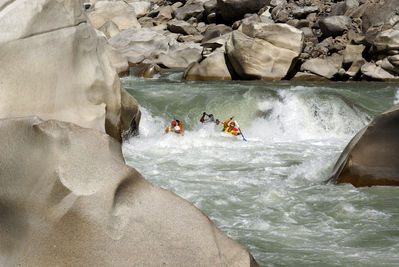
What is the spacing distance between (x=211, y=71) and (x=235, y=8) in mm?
11642

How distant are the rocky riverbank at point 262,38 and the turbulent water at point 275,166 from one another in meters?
1.18

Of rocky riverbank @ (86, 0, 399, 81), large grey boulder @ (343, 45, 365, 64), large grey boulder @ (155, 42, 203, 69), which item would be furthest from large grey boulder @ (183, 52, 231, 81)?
large grey boulder @ (343, 45, 365, 64)

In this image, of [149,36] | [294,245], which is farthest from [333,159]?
[149,36]

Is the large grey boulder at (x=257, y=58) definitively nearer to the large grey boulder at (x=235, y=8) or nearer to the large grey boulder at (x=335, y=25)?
the large grey boulder at (x=335, y=25)

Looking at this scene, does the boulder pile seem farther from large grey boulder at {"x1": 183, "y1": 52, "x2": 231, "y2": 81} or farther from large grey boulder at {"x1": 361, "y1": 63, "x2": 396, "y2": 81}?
large grey boulder at {"x1": 361, "y1": 63, "x2": 396, "y2": 81}

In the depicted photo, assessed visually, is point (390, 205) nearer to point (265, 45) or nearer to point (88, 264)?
point (88, 264)

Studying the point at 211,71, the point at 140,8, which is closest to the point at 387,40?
the point at 211,71

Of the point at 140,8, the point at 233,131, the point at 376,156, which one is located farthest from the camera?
the point at 140,8

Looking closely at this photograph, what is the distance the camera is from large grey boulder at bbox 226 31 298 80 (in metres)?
19.1

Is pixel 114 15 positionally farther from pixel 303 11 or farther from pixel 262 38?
pixel 262 38

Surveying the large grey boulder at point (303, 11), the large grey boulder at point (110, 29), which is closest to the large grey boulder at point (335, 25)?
the large grey boulder at point (303, 11)

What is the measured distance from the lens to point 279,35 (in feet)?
63.8

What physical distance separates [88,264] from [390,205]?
13.8ft

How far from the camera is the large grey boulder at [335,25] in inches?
995
